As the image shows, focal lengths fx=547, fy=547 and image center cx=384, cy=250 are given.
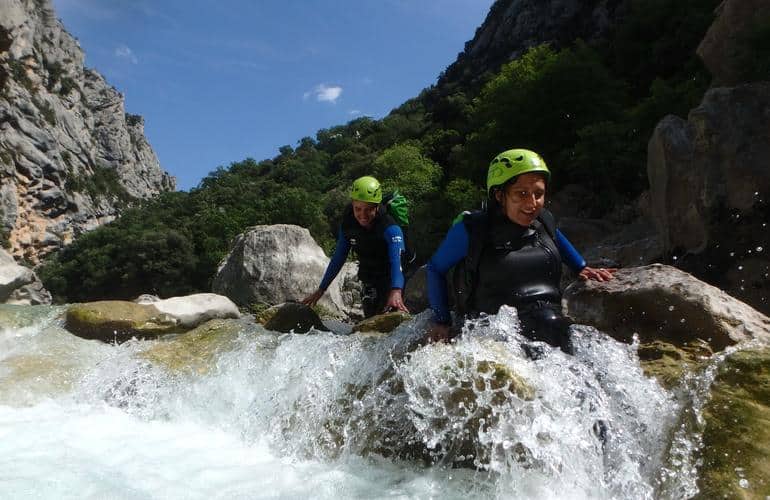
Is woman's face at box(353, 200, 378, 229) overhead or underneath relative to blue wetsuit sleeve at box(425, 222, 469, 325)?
overhead

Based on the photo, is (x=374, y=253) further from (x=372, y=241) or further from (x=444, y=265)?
(x=444, y=265)

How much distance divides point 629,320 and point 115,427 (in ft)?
14.0

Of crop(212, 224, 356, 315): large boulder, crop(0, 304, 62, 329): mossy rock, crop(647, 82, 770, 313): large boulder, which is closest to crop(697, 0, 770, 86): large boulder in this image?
crop(647, 82, 770, 313): large boulder

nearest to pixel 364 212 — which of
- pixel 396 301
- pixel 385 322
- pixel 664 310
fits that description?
pixel 396 301

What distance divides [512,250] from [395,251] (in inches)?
87.0

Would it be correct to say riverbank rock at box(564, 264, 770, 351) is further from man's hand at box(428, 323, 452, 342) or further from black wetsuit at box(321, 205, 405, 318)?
black wetsuit at box(321, 205, 405, 318)

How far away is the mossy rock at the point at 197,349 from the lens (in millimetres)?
5492

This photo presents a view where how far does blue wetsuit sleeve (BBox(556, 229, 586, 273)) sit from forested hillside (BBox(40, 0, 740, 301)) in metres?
14.8

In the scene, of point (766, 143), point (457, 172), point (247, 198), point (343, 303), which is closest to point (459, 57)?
point (247, 198)

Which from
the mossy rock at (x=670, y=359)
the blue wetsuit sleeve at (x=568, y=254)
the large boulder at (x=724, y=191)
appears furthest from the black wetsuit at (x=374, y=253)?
the large boulder at (x=724, y=191)

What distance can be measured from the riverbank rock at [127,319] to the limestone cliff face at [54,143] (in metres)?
22.7

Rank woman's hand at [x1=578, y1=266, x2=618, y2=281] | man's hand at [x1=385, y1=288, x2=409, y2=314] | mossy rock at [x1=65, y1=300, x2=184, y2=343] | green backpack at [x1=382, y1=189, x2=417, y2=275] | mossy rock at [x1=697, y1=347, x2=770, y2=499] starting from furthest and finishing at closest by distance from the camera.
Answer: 1. mossy rock at [x1=65, y1=300, x2=184, y2=343]
2. green backpack at [x1=382, y1=189, x2=417, y2=275]
3. man's hand at [x1=385, y1=288, x2=409, y2=314]
4. woman's hand at [x1=578, y1=266, x2=618, y2=281]
5. mossy rock at [x1=697, y1=347, x2=770, y2=499]

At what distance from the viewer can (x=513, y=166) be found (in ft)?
12.4

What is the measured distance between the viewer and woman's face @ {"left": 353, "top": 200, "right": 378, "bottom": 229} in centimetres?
612
